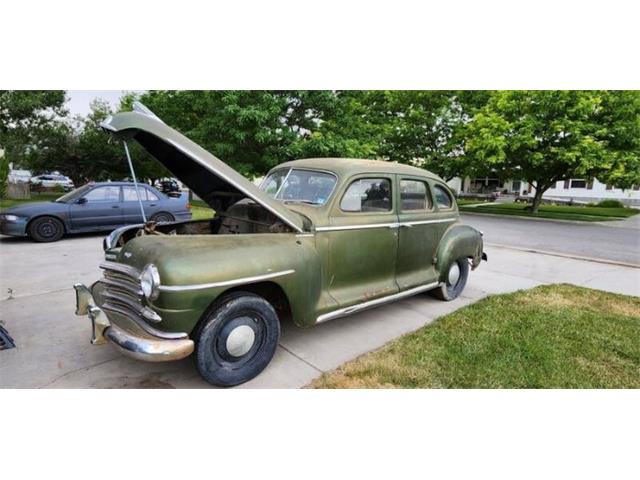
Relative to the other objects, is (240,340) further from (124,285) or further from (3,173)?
(3,173)

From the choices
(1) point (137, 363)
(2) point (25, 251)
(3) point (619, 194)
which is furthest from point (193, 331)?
(3) point (619, 194)

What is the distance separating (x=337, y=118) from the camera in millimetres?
14203

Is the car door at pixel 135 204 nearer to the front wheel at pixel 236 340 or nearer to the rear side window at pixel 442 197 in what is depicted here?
the rear side window at pixel 442 197

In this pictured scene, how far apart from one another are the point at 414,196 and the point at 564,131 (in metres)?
15.8

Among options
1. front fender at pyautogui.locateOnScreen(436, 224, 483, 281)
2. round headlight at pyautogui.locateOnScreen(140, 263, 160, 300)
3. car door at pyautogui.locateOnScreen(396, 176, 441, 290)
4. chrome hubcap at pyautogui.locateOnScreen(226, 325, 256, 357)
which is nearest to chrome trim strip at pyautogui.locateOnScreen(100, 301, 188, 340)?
round headlight at pyautogui.locateOnScreen(140, 263, 160, 300)

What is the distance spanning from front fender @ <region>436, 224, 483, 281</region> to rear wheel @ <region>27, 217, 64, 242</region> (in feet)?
26.9

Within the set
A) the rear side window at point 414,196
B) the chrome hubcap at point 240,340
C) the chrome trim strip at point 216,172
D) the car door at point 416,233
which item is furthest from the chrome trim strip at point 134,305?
the rear side window at point 414,196

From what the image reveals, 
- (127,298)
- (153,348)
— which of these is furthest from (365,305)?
(127,298)

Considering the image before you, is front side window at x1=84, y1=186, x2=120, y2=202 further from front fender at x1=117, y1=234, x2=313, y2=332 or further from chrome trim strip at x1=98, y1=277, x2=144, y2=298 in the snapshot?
front fender at x1=117, y1=234, x2=313, y2=332

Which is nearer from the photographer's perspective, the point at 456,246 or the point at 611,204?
the point at 456,246

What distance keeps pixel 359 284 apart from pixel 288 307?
0.92 m

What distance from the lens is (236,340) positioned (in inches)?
120

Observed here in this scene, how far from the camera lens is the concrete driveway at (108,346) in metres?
3.15

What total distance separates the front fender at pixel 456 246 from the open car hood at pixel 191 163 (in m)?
2.23
